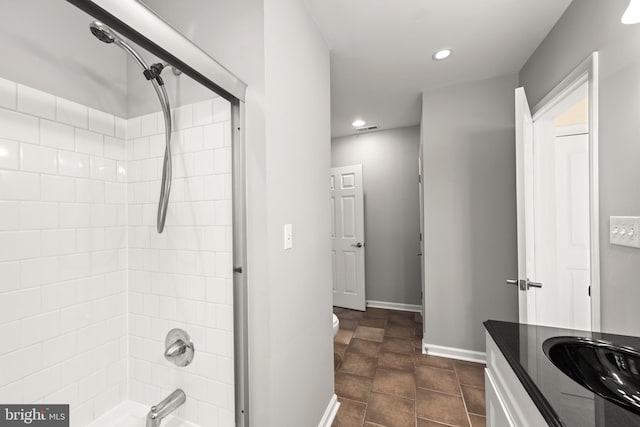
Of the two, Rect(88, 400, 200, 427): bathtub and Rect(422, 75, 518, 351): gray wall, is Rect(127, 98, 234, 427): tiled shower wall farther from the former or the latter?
Rect(422, 75, 518, 351): gray wall

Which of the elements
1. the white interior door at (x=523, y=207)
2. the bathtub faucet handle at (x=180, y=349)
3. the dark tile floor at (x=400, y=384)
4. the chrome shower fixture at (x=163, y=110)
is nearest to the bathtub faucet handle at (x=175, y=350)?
the bathtub faucet handle at (x=180, y=349)

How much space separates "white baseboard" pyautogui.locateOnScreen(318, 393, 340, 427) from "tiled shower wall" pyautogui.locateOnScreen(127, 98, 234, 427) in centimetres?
70

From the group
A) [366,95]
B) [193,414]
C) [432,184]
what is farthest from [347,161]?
[193,414]

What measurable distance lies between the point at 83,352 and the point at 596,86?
2.89 metres

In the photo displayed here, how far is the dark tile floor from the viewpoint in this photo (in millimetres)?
1713

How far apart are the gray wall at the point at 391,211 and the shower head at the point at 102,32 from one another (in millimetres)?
3317

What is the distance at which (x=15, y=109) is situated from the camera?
107cm

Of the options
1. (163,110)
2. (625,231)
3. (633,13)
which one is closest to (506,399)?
(625,231)

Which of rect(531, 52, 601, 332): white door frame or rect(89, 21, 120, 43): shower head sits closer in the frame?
rect(89, 21, 120, 43): shower head

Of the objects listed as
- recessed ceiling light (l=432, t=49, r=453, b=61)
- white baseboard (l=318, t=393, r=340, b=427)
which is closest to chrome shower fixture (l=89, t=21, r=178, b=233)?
white baseboard (l=318, t=393, r=340, b=427)

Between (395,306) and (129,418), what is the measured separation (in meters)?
3.16

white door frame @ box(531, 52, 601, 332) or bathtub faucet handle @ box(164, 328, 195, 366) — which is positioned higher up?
white door frame @ box(531, 52, 601, 332)

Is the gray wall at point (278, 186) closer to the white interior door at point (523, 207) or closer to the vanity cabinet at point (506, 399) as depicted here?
the vanity cabinet at point (506, 399)

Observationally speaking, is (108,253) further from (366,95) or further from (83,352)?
(366,95)
